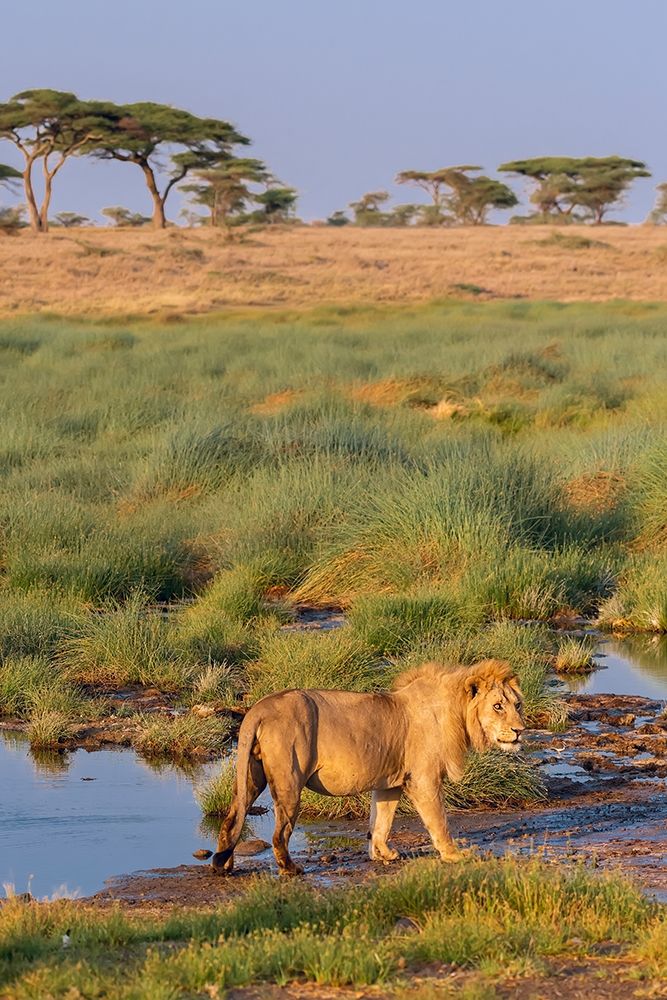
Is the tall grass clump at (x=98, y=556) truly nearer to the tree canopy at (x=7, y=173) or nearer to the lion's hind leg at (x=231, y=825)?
the lion's hind leg at (x=231, y=825)

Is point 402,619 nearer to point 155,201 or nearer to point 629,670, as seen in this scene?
point 629,670

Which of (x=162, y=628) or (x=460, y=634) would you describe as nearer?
(x=460, y=634)

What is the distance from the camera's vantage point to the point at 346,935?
15.2 ft

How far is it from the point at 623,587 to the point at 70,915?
25.1 feet

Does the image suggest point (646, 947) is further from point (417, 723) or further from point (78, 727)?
point (78, 727)

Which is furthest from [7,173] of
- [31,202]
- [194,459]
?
[194,459]

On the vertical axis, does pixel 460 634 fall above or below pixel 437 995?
below

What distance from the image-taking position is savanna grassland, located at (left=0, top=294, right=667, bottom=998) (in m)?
4.75

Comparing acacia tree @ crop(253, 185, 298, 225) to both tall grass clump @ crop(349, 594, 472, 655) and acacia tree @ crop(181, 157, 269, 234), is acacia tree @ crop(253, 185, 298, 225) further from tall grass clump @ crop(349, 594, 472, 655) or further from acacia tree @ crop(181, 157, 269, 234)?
tall grass clump @ crop(349, 594, 472, 655)

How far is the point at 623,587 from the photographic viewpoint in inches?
472

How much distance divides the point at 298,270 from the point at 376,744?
49.7 meters

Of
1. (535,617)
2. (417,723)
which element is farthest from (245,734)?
(535,617)

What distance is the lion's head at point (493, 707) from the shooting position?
6.06 meters

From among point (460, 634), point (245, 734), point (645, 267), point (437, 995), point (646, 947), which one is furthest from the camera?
point (645, 267)
